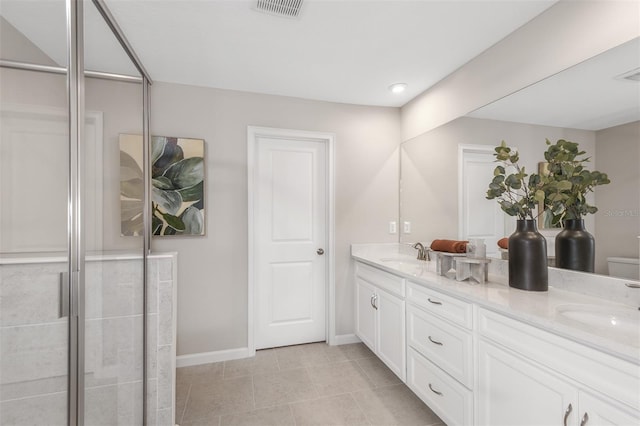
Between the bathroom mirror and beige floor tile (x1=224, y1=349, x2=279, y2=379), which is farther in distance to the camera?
beige floor tile (x1=224, y1=349, x2=279, y2=379)

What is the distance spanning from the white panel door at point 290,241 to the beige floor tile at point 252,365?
0.48ft

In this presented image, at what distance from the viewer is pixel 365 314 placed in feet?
8.44

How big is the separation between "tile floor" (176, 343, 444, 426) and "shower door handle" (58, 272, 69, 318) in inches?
48.1

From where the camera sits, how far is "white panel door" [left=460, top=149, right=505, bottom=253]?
1.94 m

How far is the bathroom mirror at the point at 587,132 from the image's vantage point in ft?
4.23

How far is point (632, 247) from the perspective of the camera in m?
1.29

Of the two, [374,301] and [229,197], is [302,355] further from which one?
[229,197]

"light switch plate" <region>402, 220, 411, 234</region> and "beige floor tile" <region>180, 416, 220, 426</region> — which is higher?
"light switch plate" <region>402, 220, 411, 234</region>

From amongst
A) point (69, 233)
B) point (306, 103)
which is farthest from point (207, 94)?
Answer: point (69, 233)

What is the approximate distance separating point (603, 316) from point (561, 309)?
0.15 m

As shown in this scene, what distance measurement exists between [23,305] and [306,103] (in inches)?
97.2

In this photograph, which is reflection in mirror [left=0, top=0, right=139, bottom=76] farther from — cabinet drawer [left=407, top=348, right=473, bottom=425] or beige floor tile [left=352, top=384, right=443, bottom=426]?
beige floor tile [left=352, top=384, right=443, bottom=426]

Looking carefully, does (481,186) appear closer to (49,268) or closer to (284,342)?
(284,342)

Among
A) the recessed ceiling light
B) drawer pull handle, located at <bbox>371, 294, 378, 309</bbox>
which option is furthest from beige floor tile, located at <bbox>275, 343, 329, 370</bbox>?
the recessed ceiling light
